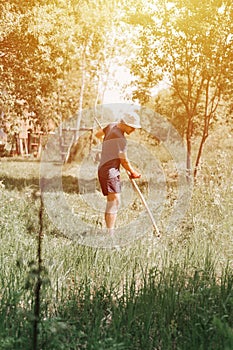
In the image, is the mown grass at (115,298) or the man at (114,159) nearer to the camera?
the mown grass at (115,298)

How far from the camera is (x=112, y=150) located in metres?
7.51

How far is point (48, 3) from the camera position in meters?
11.3

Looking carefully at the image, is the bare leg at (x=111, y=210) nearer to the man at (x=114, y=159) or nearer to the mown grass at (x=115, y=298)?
the man at (x=114, y=159)

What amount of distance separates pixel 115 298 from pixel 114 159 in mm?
3027

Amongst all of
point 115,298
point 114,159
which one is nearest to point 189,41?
point 114,159

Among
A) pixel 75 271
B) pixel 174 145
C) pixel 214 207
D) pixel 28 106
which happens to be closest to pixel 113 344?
pixel 75 271

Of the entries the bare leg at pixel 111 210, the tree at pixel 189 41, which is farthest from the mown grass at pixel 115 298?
the tree at pixel 189 41

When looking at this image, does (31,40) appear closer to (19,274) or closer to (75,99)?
(19,274)

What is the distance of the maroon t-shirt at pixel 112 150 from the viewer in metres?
7.41

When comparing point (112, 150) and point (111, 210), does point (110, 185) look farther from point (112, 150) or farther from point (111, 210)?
point (112, 150)

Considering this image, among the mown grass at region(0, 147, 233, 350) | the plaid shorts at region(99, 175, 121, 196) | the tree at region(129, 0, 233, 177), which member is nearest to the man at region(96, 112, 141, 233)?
the plaid shorts at region(99, 175, 121, 196)

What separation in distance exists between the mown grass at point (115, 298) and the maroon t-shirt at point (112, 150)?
5.21 ft

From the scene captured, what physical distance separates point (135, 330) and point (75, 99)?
3130 centimetres

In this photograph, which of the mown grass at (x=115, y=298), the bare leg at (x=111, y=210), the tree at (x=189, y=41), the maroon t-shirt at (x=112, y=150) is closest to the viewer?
the mown grass at (x=115, y=298)
